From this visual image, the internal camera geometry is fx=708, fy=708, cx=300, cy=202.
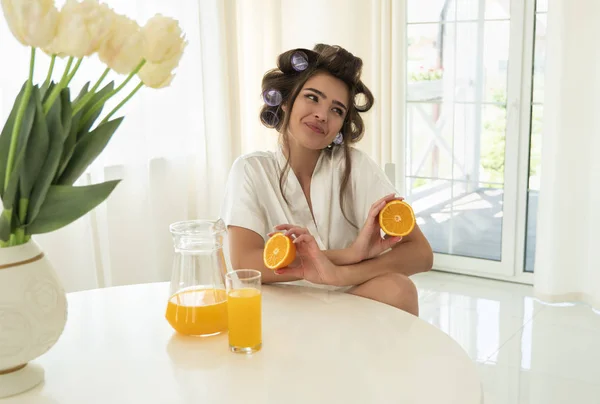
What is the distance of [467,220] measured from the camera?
381 cm

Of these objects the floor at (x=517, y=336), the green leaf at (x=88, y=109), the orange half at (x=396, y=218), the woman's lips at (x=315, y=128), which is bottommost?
the floor at (x=517, y=336)

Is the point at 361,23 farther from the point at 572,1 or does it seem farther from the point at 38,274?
the point at 38,274

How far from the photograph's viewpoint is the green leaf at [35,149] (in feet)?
3.21

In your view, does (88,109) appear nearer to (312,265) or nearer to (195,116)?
(312,265)

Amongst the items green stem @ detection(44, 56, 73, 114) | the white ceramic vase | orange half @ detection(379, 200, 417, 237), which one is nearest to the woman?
orange half @ detection(379, 200, 417, 237)

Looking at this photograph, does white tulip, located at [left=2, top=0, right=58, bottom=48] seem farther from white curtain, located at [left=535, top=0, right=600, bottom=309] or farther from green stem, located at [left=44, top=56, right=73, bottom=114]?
white curtain, located at [left=535, top=0, right=600, bottom=309]

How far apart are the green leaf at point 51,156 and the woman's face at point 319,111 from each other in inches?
40.2

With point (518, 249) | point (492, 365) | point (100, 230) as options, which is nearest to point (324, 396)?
point (492, 365)

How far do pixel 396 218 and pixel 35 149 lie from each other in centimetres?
77

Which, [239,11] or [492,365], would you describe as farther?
[239,11]

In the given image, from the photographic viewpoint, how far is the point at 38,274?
1045mm

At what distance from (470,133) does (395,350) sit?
2658 mm

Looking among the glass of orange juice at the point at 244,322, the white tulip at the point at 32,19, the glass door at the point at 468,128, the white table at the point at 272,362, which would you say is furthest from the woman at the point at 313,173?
the glass door at the point at 468,128

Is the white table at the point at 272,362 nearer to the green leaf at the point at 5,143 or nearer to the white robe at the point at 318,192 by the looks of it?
the green leaf at the point at 5,143
